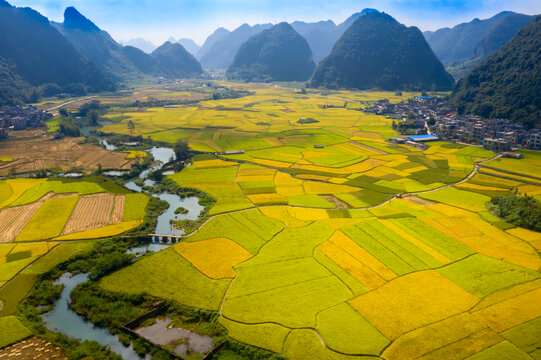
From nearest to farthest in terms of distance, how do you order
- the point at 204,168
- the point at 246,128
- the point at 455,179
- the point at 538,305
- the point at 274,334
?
the point at 274,334, the point at 538,305, the point at 455,179, the point at 204,168, the point at 246,128

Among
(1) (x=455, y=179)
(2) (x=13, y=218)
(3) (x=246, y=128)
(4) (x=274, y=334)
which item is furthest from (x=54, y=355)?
(3) (x=246, y=128)

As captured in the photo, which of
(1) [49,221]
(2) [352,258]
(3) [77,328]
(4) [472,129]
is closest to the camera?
(3) [77,328]

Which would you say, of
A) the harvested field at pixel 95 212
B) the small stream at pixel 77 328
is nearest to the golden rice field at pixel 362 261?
the small stream at pixel 77 328

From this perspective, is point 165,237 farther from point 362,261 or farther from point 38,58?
point 38,58

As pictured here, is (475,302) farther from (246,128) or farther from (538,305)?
(246,128)

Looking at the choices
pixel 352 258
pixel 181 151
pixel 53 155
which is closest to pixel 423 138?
pixel 181 151

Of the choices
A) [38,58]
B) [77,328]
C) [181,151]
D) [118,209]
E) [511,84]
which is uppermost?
[38,58]

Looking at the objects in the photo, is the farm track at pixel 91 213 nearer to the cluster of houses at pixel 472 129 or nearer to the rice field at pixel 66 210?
the rice field at pixel 66 210
